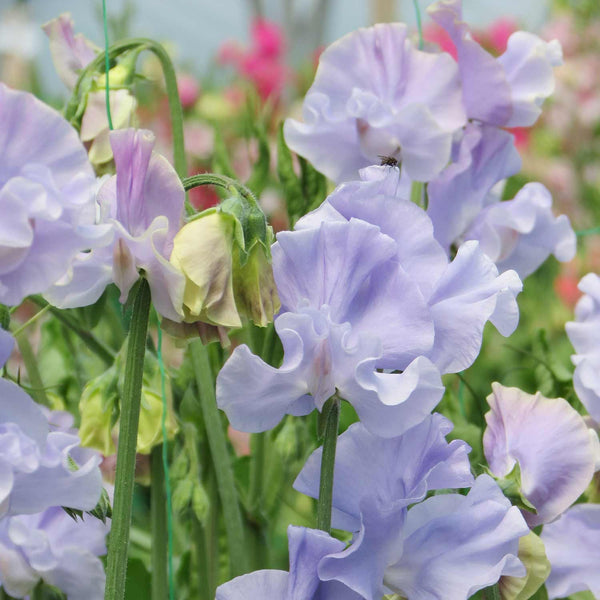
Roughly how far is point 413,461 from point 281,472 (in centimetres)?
37

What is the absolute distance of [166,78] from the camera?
0.63 metres

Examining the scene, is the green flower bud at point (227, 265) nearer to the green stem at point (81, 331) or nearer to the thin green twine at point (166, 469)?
the thin green twine at point (166, 469)

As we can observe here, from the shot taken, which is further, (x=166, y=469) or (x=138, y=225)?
A: (x=166, y=469)

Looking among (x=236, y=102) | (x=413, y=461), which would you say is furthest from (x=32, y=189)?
(x=236, y=102)

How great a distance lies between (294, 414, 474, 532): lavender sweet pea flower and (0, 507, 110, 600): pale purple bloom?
165 mm

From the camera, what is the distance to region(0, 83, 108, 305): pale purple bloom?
1.19 ft

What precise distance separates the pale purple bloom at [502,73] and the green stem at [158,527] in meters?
0.29

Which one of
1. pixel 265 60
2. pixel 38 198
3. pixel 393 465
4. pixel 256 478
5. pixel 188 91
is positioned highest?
pixel 38 198

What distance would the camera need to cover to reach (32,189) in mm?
364

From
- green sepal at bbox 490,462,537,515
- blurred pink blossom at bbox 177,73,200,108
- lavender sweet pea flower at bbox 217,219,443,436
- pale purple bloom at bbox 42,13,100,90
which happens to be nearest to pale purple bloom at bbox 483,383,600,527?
green sepal at bbox 490,462,537,515

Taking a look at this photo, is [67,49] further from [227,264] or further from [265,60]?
[265,60]

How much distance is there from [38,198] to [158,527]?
342 mm

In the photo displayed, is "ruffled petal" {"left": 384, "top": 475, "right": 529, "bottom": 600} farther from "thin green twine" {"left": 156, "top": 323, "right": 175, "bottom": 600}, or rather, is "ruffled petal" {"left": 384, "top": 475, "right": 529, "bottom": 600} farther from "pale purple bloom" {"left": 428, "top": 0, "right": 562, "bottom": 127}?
"pale purple bloom" {"left": 428, "top": 0, "right": 562, "bottom": 127}

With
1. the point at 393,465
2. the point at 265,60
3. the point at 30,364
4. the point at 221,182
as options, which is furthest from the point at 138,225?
the point at 265,60
